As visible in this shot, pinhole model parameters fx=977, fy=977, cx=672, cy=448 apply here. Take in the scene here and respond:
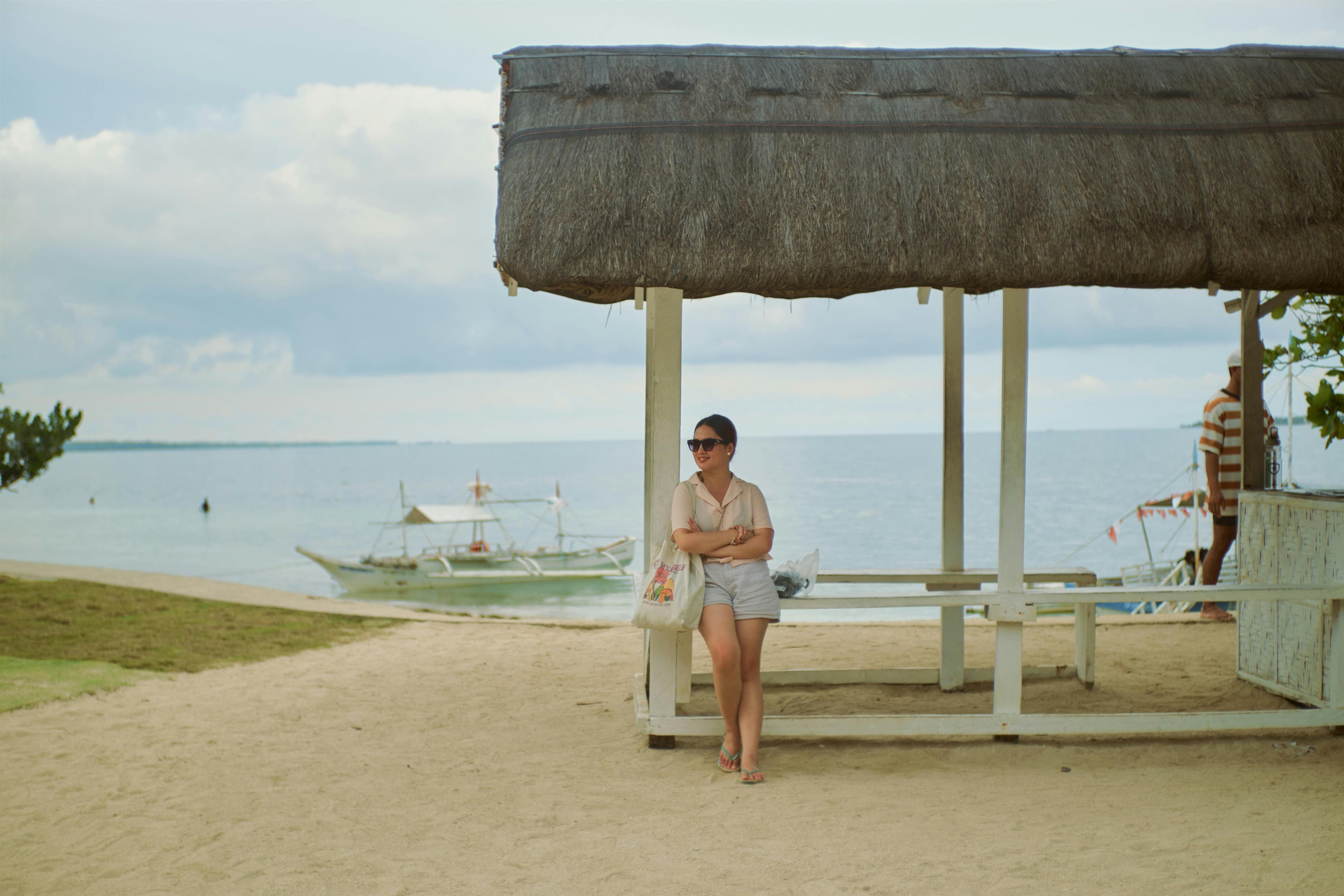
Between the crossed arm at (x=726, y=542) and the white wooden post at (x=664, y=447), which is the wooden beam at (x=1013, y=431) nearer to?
the crossed arm at (x=726, y=542)

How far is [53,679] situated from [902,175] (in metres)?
5.46

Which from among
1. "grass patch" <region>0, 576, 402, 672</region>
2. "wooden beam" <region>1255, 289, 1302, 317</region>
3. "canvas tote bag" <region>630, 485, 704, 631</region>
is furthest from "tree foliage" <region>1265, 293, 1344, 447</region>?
"grass patch" <region>0, 576, 402, 672</region>

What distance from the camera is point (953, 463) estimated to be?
515cm

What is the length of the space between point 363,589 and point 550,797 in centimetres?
1928

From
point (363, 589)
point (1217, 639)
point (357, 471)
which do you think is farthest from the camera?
point (357, 471)

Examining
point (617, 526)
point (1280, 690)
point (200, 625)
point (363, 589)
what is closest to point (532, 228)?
point (1280, 690)

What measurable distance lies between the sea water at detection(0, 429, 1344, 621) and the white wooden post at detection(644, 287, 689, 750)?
12.1 feet

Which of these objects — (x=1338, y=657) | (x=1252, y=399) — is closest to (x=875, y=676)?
(x=1338, y=657)

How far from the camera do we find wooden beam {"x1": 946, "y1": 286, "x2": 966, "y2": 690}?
512 cm

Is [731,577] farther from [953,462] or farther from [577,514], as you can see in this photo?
[577,514]

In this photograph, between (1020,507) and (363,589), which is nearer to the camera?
(1020,507)

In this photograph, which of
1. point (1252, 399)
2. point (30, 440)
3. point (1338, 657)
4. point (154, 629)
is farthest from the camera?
point (30, 440)

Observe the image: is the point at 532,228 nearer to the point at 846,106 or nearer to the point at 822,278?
the point at 822,278

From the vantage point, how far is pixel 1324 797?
141 inches
